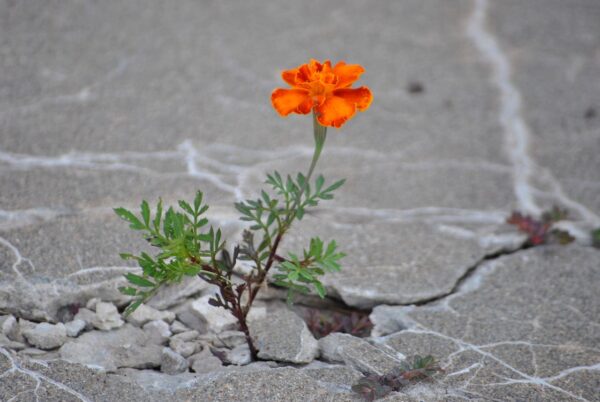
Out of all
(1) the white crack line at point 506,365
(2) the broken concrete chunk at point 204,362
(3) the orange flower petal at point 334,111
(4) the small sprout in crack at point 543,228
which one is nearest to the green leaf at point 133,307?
(2) the broken concrete chunk at point 204,362

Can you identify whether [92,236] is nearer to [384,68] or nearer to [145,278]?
[145,278]

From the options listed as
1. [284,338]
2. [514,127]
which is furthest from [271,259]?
[514,127]

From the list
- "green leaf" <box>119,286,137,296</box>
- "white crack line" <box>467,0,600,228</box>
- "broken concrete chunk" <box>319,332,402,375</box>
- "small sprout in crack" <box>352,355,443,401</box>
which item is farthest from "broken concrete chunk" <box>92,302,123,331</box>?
"white crack line" <box>467,0,600,228</box>

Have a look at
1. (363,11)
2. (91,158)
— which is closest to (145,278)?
(91,158)

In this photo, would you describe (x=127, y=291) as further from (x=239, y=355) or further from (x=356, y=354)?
(x=356, y=354)

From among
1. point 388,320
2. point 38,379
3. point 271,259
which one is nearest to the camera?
point 38,379
